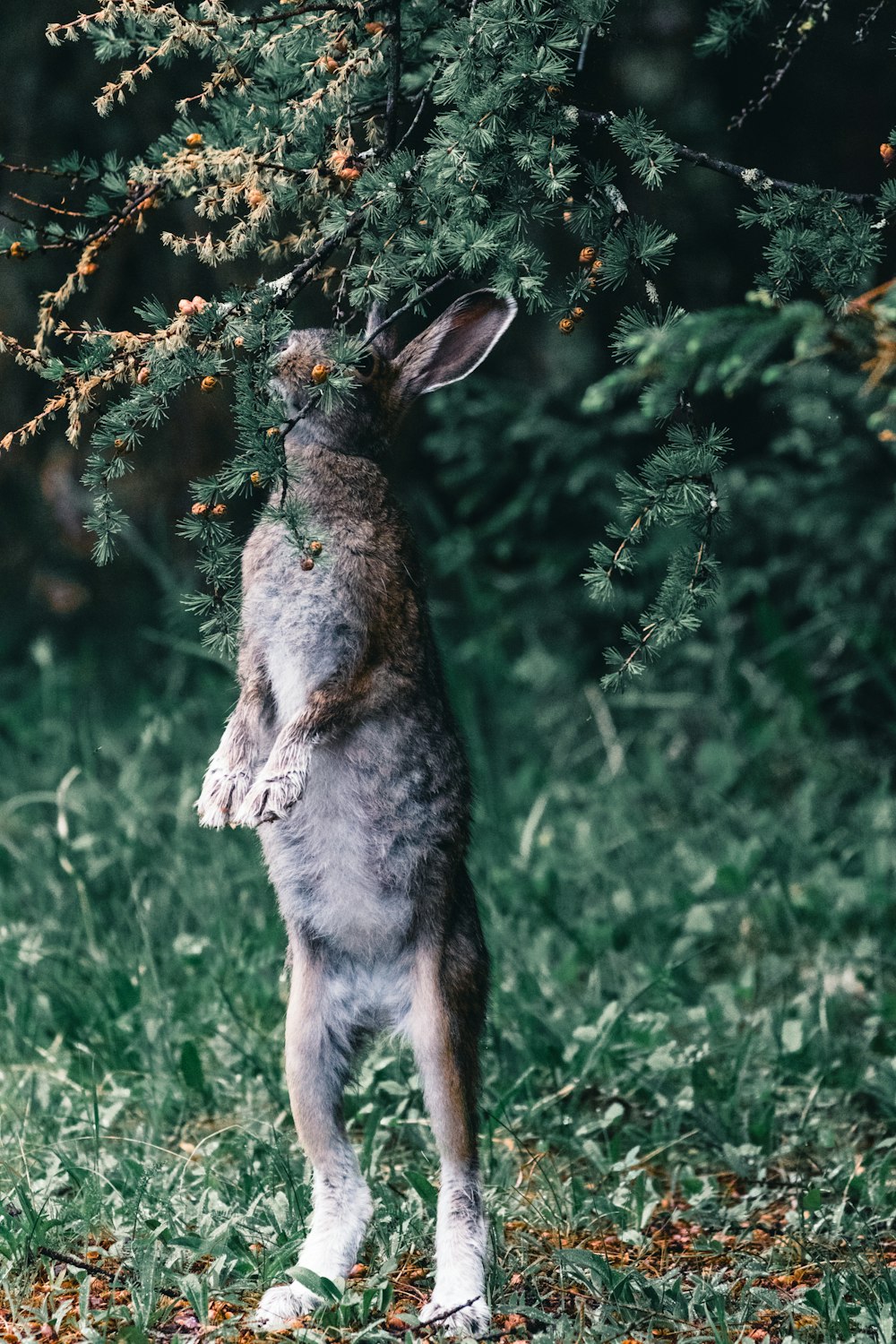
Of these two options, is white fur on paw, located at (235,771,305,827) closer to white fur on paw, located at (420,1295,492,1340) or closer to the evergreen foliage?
the evergreen foliage

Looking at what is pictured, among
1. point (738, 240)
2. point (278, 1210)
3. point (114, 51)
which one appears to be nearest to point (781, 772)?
point (738, 240)

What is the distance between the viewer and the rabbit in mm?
2996

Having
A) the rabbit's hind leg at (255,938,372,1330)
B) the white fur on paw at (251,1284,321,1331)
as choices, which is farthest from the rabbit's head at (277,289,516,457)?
the white fur on paw at (251,1284,321,1331)

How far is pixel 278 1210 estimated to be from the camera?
327 centimetres

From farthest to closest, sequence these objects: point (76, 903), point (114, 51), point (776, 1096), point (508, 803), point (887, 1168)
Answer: point (508, 803) < point (76, 903) < point (776, 1096) < point (887, 1168) < point (114, 51)

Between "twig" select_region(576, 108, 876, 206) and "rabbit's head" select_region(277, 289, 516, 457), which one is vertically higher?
"twig" select_region(576, 108, 876, 206)

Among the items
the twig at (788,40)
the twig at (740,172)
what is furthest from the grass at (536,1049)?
the twig at (788,40)

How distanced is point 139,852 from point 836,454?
2.76 metres

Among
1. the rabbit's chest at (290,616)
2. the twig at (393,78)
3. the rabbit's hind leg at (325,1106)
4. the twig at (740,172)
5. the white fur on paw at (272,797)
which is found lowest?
the rabbit's hind leg at (325,1106)

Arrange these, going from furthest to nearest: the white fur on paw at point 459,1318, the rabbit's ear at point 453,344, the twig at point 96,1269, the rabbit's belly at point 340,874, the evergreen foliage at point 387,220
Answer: the rabbit's ear at point 453,344
the rabbit's belly at point 340,874
the twig at point 96,1269
the white fur on paw at point 459,1318
the evergreen foliage at point 387,220

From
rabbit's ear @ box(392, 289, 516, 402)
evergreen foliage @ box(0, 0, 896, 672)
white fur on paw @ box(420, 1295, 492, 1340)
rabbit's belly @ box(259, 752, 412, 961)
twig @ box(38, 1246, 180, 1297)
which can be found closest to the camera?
evergreen foliage @ box(0, 0, 896, 672)

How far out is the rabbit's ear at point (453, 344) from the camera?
10.5 ft

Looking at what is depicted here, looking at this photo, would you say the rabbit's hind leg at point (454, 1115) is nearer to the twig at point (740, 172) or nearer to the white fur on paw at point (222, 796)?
the white fur on paw at point (222, 796)

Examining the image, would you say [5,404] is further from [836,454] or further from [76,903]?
[836,454]
